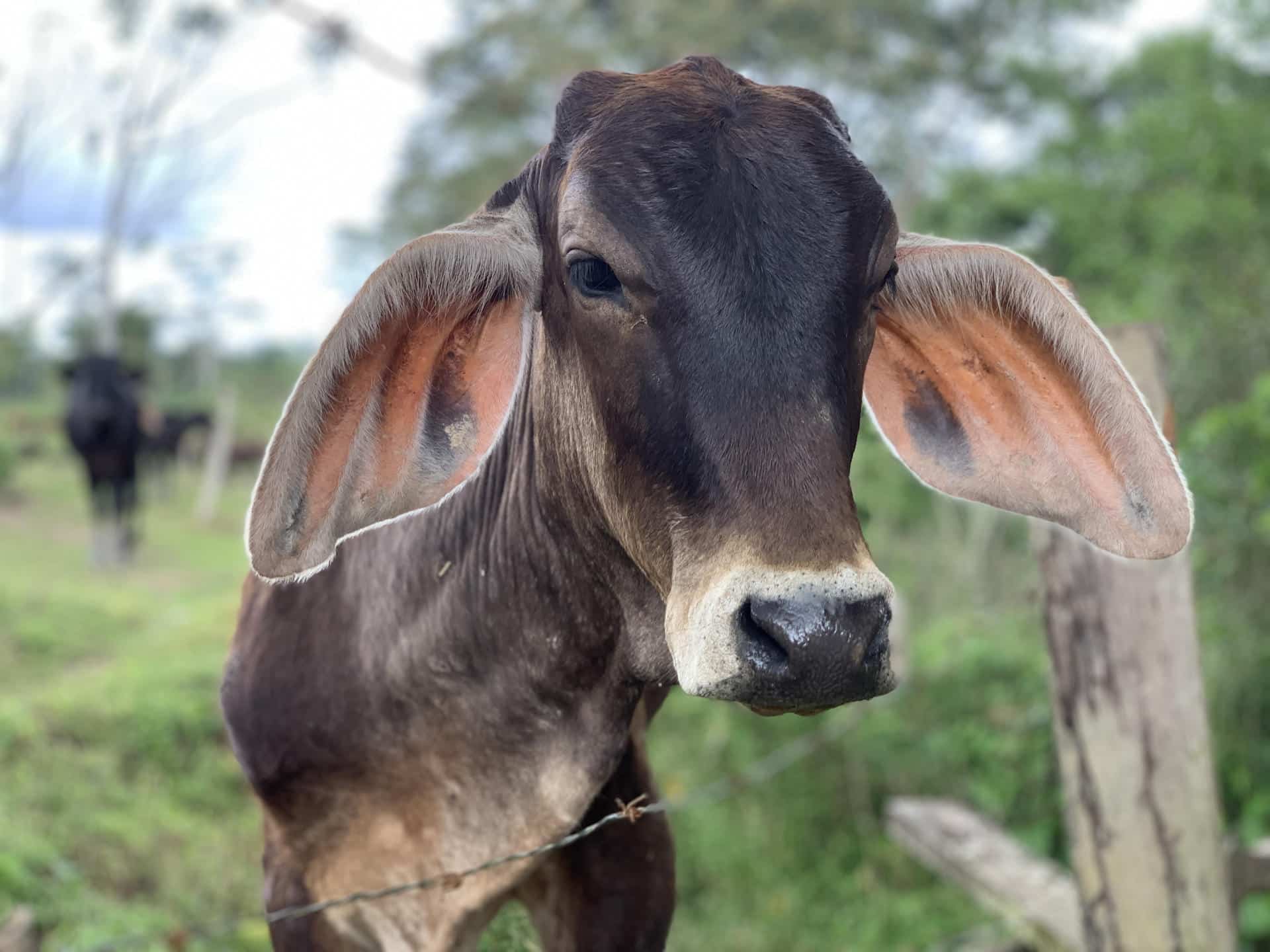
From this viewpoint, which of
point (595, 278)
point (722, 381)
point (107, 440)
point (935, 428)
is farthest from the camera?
point (107, 440)

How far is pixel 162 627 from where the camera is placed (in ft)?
28.4

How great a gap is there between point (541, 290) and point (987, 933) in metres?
3.51

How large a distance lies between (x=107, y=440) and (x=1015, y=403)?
13.0 meters

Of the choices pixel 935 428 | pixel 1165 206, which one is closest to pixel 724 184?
pixel 935 428

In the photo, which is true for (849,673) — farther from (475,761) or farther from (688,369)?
(475,761)

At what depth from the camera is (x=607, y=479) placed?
1.80 m

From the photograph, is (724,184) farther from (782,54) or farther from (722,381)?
(782,54)

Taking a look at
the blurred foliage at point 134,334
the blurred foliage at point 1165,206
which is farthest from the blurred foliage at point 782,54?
the blurred foliage at point 134,334

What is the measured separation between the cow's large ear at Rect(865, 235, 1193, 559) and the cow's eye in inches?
20.7

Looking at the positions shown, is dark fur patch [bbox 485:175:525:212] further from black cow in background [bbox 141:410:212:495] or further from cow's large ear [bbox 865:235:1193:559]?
black cow in background [bbox 141:410:212:495]

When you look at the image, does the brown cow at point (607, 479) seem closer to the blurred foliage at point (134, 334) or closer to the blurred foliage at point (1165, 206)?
the blurred foliage at point (1165, 206)

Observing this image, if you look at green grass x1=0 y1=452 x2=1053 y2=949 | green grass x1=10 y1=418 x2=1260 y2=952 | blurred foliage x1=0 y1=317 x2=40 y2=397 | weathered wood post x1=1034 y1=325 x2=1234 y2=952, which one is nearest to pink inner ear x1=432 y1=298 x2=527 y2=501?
weathered wood post x1=1034 y1=325 x2=1234 y2=952

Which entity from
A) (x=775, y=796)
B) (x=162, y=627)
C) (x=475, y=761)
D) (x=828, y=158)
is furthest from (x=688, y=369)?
(x=162, y=627)

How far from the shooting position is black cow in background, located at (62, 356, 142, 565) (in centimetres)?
1333
